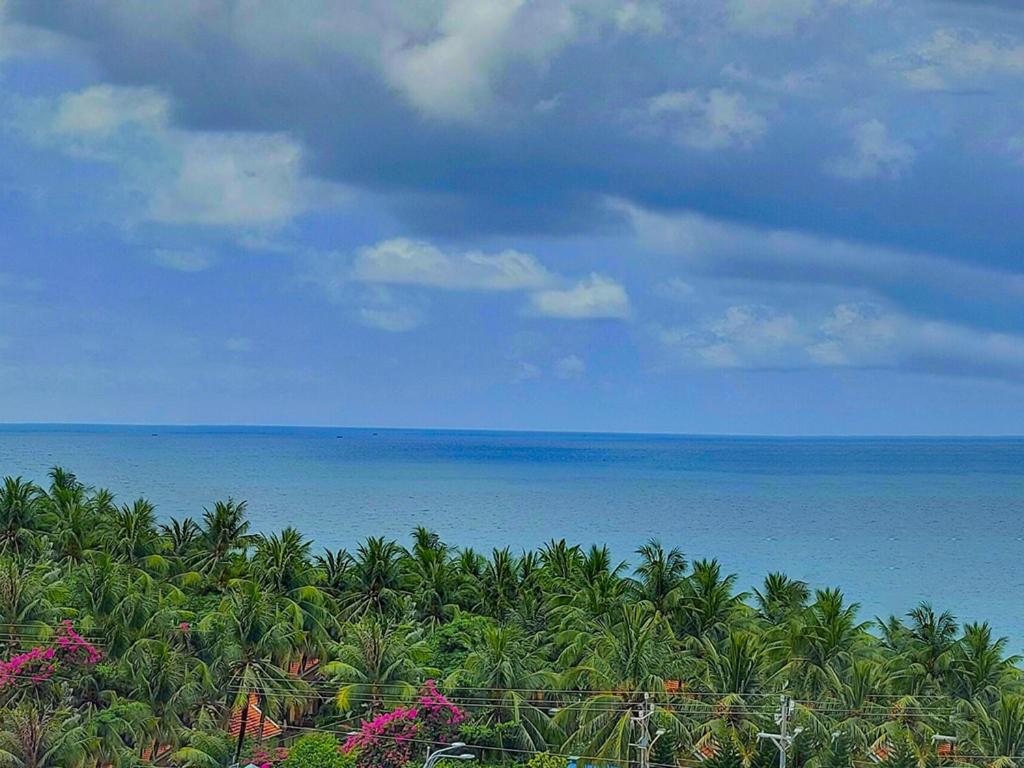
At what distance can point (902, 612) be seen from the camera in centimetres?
9338

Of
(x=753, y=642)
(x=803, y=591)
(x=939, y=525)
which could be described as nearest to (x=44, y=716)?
(x=753, y=642)

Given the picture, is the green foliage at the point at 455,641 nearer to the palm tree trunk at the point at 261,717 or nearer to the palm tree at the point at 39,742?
the palm tree trunk at the point at 261,717

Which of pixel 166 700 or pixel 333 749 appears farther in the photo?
pixel 166 700

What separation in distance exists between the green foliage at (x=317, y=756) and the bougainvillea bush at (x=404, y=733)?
0.93 meters

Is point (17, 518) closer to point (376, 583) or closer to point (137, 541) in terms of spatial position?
point (137, 541)

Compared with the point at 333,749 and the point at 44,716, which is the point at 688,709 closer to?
the point at 333,749

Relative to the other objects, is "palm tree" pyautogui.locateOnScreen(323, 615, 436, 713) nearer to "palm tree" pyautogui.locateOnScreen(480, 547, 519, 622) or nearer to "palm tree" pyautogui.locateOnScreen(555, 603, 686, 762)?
"palm tree" pyautogui.locateOnScreen(555, 603, 686, 762)

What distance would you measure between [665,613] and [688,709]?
40.7ft

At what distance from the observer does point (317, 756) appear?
114 feet

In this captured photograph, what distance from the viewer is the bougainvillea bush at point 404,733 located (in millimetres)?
36156

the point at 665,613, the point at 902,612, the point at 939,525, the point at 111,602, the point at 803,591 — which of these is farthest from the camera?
the point at 939,525

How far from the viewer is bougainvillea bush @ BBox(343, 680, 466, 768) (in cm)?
3616

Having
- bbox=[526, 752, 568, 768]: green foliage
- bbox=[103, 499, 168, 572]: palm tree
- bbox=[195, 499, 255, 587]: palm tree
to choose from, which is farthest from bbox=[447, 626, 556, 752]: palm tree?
bbox=[103, 499, 168, 572]: palm tree

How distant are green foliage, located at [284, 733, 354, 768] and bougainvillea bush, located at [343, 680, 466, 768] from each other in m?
0.93
